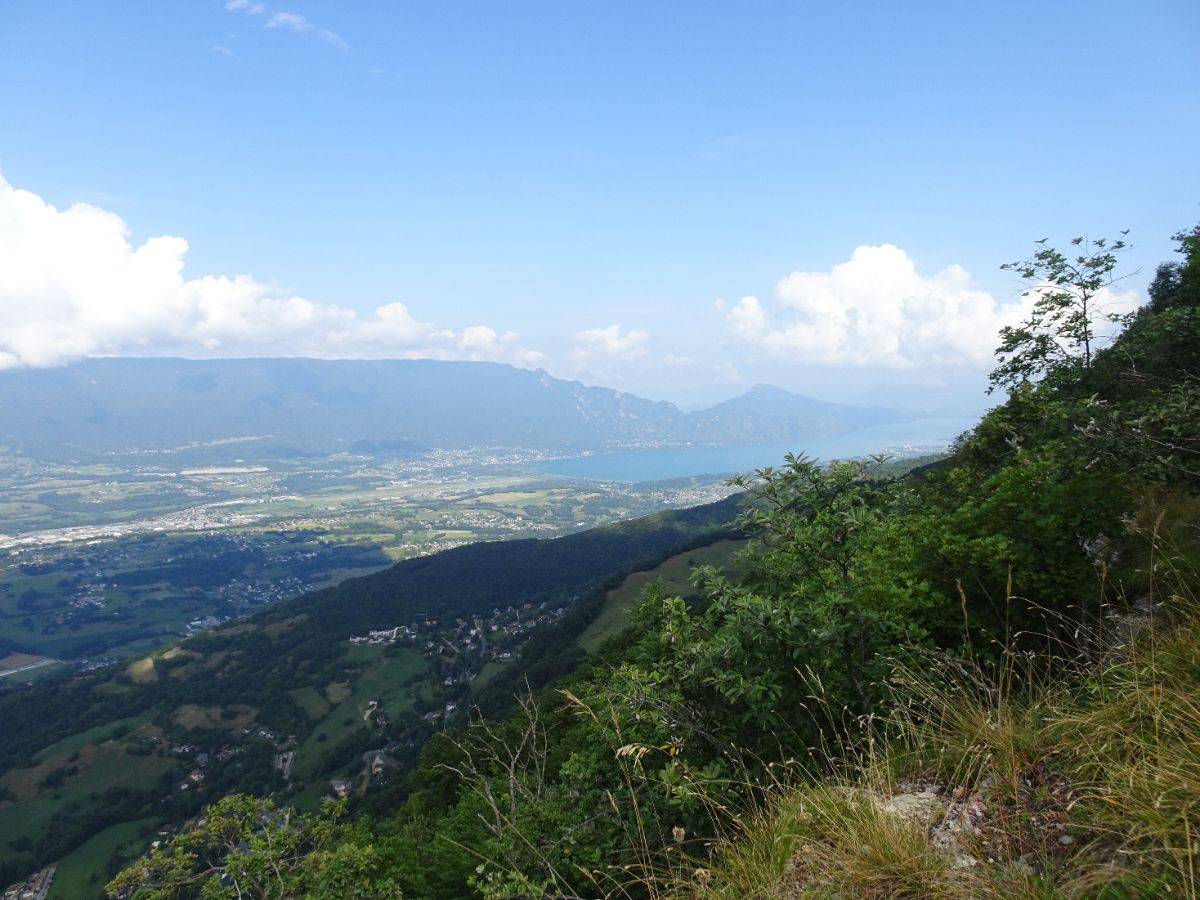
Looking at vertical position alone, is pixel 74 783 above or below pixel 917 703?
below

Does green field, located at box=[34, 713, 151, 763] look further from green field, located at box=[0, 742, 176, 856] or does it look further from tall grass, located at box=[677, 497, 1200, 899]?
tall grass, located at box=[677, 497, 1200, 899]

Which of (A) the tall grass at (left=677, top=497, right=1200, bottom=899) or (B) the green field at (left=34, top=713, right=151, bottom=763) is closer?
(A) the tall grass at (left=677, top=497, right=1200, bottom=899)

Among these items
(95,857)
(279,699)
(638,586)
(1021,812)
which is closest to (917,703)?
(1021,812)

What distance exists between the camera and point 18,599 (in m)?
150

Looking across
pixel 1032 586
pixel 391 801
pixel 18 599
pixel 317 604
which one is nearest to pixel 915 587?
pixel 1032 586

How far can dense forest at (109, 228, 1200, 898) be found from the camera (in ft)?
8.24

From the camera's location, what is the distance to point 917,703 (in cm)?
382

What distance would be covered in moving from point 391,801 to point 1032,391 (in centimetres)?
4642

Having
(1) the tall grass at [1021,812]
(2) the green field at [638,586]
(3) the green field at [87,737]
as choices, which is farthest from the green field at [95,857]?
(1) the tall grass at [1021,812]

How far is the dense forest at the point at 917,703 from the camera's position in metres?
2.51

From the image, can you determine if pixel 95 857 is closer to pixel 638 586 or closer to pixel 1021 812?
pixel 638 586

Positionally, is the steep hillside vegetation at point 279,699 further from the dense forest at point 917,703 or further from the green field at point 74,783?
the dense forest at point 917,703

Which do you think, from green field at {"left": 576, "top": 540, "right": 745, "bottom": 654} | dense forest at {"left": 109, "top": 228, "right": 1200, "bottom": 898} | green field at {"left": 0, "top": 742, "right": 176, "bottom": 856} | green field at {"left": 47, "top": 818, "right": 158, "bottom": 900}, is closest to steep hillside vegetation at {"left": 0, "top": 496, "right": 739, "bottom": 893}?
green field at {"left": 0, "top": 742, "right": 176, "bottom": 856}

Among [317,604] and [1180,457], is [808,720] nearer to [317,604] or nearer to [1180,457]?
[1180,457]
